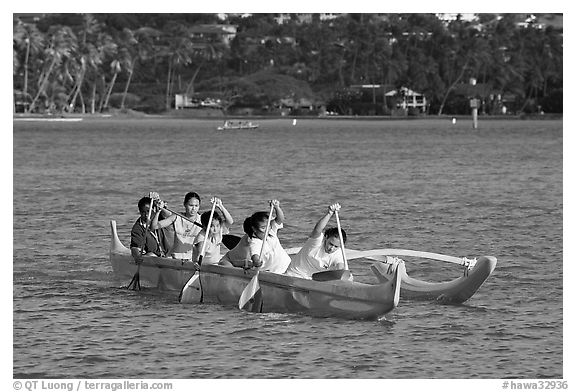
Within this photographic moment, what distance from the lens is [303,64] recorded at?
554 feet

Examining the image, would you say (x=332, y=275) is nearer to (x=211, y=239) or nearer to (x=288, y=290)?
(x=288, y=290)

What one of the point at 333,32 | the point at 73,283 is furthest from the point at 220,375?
the point at 333,32

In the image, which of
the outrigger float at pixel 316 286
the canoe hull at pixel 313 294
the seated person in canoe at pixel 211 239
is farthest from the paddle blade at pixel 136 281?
the canoe hull at pixel 313 294

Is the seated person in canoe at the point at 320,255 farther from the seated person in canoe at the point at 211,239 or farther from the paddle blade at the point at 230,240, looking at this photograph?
the seated person in canoe at the point at 211,239

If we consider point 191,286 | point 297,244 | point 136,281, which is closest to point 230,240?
point 191,286

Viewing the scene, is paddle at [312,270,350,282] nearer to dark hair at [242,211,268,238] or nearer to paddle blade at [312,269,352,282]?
paddle blade at [312,269,352,282]

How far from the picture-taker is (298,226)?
3091 cm

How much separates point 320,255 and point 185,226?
2.86 meters

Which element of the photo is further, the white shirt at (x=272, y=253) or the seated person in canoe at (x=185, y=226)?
the seated person in canoe at (x=185, y=226)

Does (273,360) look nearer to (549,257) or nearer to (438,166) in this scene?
(549,257)

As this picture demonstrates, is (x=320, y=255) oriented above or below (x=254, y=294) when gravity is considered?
above

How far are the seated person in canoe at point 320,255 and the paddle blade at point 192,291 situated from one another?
1.55 metres

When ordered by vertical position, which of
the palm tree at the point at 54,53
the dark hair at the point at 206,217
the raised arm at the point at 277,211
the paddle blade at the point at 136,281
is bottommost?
the paddle blade at the point at 136,281

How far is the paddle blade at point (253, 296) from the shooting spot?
17625 mm
